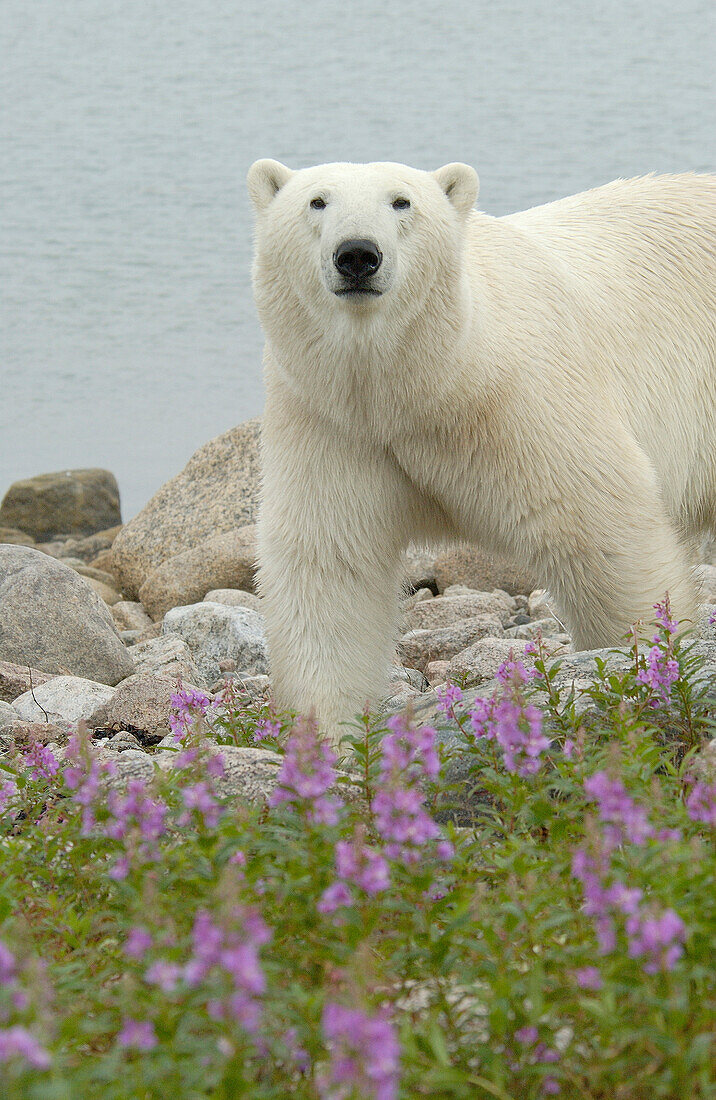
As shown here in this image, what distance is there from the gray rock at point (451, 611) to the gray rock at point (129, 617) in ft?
8.53

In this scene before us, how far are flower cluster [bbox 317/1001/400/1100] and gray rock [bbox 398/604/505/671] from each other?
5.04 metres

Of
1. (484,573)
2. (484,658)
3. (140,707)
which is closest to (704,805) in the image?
(484,658)

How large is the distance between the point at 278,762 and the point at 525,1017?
1.34 m

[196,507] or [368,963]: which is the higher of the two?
[368,963]

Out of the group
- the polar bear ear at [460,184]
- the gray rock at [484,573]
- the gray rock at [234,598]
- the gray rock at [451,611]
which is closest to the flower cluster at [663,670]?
the polar bear ear at [460,184]

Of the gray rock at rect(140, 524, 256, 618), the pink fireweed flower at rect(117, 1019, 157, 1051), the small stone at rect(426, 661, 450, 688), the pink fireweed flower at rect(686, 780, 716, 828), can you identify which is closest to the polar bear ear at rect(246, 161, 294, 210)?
the small stone at rect(426, 661, 450, 688)

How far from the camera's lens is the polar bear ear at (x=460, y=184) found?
13.5ft

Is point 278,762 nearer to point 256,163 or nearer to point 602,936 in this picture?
point 602,936

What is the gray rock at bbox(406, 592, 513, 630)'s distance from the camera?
284 inches

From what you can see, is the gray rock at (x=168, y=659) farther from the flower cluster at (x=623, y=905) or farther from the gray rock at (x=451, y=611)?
the flower cluster at (x=623, y=905)

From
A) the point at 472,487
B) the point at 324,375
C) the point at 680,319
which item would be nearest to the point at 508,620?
the point at 680,319

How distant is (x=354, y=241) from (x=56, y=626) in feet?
12.3

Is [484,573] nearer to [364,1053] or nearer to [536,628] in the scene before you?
[536,628]

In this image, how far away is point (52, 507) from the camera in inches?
585
